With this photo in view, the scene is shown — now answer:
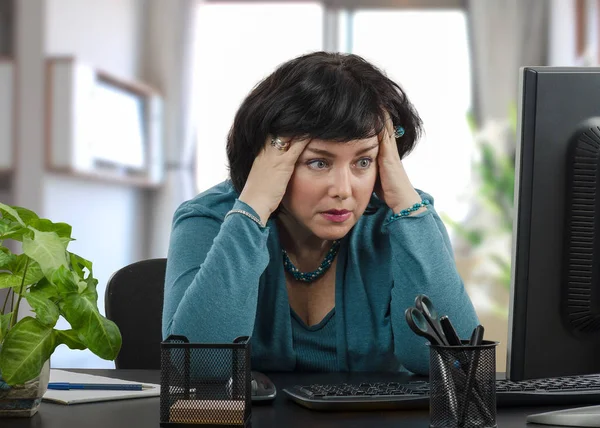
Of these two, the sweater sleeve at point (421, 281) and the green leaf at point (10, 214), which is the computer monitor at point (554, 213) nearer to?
the sweater sleeve at point (421, 281)

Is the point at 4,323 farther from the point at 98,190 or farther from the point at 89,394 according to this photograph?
the point at 98,190

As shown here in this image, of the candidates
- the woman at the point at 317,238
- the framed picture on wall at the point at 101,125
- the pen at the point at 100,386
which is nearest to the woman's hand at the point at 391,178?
the woman at the point at 317,238

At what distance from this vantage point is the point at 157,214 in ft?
18.4

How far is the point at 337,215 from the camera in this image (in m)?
1.42

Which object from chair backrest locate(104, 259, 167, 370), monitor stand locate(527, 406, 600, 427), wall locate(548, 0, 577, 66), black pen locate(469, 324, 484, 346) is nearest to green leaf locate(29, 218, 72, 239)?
black pen locate(469, 324, 484, 346)

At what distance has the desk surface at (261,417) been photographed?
94 centimetres

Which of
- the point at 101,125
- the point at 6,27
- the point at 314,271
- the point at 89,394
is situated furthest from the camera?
the point at 101,125

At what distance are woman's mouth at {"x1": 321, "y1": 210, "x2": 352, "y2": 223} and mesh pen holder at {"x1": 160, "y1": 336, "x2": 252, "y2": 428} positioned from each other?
52cm

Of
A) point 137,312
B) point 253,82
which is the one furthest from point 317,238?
point 253,82

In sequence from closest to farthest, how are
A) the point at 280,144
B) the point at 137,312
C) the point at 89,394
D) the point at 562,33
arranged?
1. the point at 89,394
2. the point at 280,144
3. the point at 137,312
4. the point at 562,33

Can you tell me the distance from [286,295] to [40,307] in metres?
0.65

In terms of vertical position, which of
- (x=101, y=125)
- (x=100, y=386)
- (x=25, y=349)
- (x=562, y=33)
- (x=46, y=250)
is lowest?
(x=100, y=386)

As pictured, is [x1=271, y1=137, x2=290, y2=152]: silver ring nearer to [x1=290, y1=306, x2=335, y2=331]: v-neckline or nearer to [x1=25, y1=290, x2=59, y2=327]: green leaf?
[x1=290, y1=306, x2=335, y2=331]: v-neckline

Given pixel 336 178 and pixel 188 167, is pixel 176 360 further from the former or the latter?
pixel 188 167
